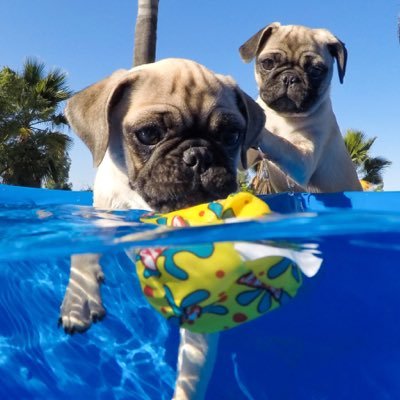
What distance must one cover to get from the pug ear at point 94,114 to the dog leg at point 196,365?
1.52m

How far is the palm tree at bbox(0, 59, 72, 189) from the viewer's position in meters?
19.8

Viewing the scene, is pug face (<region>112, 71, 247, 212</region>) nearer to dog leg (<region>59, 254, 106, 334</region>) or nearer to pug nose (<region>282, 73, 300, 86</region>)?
dog leg (<region>59, 254, 106, 334</region>)

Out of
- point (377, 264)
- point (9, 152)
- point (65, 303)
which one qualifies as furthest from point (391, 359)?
point (9, 152)

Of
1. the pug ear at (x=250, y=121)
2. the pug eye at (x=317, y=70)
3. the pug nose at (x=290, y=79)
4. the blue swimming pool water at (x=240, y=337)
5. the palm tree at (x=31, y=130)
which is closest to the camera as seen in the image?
the blue swimming pool water at (x=240, y=337)

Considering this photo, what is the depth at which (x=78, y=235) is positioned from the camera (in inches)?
135

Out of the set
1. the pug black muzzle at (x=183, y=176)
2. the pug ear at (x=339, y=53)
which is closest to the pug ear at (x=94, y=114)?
the pug black muzzle at (x=183, y=176)

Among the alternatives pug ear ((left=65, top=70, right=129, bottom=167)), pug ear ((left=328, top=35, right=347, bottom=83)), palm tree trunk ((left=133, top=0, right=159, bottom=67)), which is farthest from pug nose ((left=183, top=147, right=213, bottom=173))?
palm tree trunk ((left=133, top=0, right=159, bottom=67))

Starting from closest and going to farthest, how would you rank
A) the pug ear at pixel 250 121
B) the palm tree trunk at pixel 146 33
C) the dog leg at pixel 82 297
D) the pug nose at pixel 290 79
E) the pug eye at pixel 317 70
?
1. the dog leg at pixel 82 297
2. the pug ear at pixel 250 121
3. the pug nose at pixel 290 79
4. the pug eye at pixel 317 70
5. the palm tree trunk at pixel 146 33

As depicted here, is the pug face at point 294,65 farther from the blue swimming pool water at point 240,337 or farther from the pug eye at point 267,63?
the blue swimming pool water at point 240,337

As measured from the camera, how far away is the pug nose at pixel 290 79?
5.96 meters

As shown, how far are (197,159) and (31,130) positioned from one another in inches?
721

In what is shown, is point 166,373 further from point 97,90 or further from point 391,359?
point 97,90

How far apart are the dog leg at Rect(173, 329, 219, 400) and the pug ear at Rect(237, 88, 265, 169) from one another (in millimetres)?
1496

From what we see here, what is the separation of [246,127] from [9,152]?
17.1 meters
